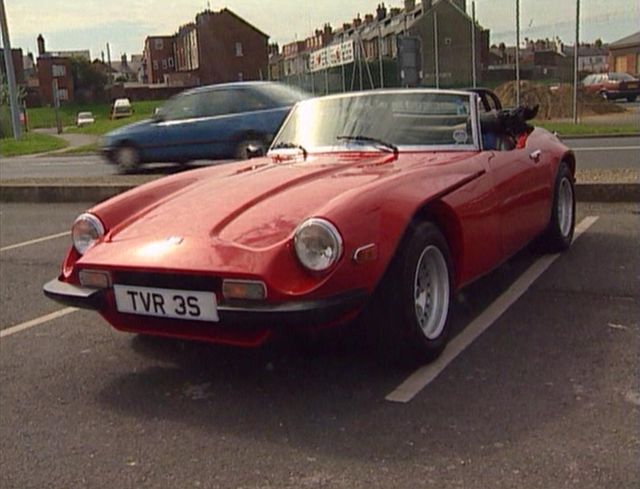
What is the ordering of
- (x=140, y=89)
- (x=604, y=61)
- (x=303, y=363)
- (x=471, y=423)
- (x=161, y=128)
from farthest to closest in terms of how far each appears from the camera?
(x=140, y=89)
(x=604, y=61)
(x=161, y=128)
(x=303, y=363)
(x=471, y=423)

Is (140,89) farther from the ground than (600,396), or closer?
farther from the ground

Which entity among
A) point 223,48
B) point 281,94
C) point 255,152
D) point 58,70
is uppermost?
point 223,48

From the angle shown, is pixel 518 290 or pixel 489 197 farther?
pixel 518 290

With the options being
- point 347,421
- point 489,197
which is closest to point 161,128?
point 489,197

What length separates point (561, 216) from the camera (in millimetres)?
5535

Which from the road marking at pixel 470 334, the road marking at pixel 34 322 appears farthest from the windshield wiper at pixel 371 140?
the road marking at pixel 34 322

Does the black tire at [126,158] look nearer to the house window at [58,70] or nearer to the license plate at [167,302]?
the license plate at [167,302]

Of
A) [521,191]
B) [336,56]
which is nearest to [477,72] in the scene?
[336,56]

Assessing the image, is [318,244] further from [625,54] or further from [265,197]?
[625,54]

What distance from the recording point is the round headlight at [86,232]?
3.78 meters

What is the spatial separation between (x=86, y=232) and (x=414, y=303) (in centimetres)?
176

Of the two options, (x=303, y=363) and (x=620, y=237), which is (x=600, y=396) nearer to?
(x=303, y=363)

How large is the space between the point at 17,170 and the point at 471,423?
53.9ft

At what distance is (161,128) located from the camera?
1304cm
